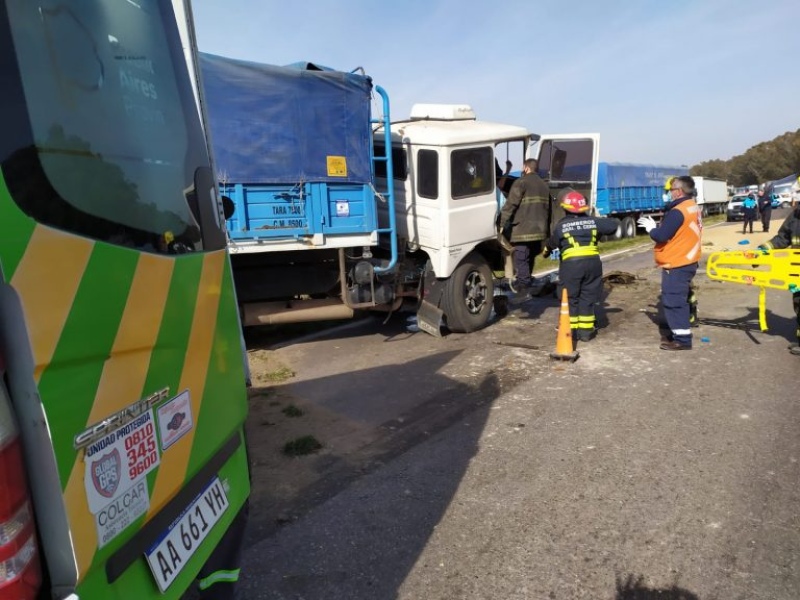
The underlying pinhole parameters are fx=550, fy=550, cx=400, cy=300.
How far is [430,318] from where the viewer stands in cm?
705

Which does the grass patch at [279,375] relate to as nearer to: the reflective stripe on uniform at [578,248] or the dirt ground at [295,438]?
the dirt ground at [295,438]

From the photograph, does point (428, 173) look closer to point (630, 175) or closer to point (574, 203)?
point (574, 203)

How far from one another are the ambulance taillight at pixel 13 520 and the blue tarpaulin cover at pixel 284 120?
473 centimetres

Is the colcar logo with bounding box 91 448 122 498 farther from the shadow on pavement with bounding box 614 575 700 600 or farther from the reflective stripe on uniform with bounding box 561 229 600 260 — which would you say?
the reflective stripe on uniform with bounding box 561 229 600 260

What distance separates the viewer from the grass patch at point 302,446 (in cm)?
391

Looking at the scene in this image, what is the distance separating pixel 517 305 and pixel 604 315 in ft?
4.88

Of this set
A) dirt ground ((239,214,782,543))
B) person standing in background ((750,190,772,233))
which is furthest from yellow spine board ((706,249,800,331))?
person standing in background ((750,190,772,233))

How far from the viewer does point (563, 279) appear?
6.40m

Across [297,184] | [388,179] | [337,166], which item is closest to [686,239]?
[388,179]

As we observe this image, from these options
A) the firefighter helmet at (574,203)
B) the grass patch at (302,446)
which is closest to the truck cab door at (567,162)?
the firefighter helmet at (574,203)

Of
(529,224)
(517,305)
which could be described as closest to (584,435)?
(529,224)

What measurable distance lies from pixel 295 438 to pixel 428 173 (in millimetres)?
3866

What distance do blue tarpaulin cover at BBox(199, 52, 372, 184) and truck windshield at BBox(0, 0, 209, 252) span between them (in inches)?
146

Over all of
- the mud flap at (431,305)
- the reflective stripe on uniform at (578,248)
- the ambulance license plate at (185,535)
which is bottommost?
the mud flap at (431,305)
